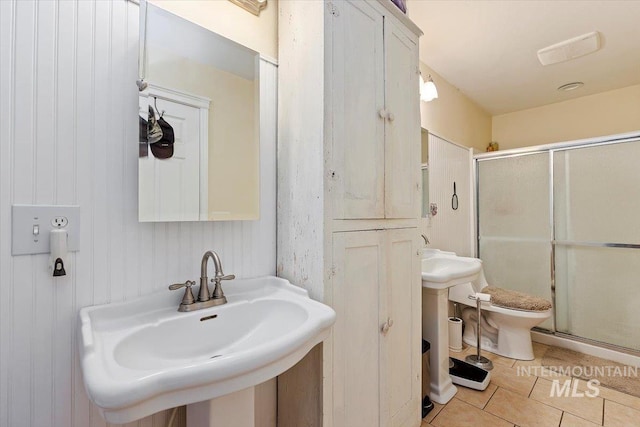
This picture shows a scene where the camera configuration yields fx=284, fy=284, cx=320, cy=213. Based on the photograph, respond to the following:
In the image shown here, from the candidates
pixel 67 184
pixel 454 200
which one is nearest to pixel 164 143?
pixel 67 184

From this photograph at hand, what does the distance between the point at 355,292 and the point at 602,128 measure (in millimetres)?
3442

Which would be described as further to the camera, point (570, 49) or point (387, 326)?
point (570, 49)

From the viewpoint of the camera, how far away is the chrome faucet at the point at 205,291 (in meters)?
0.93

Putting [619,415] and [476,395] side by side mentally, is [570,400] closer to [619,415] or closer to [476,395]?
[619,415]

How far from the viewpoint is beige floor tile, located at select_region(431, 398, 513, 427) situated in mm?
1516

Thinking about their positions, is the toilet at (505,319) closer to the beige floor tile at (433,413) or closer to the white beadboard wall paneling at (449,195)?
the white beadboard wall paneling at (449,195)

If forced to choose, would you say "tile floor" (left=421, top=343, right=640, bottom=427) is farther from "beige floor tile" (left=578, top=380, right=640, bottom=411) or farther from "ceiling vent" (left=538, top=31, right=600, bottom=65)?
"ceiling vent" (left=538, top=31, right=600, bottom=65)

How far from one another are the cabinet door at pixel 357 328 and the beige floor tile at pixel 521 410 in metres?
0.90

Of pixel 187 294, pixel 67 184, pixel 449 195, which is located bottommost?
pixel 187 294

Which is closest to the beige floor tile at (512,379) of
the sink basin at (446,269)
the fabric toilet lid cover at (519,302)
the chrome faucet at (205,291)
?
the fabric toilet lid cover at (519,302)

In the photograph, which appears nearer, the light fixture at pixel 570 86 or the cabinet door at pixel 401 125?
the cabinet door at pixel 401 125

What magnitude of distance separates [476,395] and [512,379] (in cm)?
38

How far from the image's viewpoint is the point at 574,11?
1748 mm

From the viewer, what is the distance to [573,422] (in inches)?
60.4
